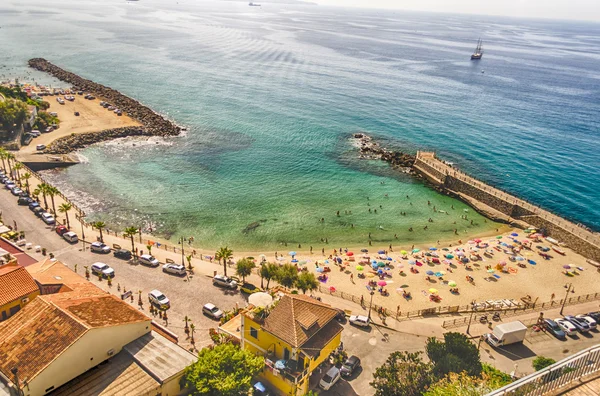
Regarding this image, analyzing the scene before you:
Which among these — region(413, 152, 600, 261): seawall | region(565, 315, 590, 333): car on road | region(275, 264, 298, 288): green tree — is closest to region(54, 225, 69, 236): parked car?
region(275, 264, 298, 288): green tree

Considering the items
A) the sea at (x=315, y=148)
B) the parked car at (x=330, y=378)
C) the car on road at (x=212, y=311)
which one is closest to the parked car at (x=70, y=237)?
the sea at (x=315, y=148)

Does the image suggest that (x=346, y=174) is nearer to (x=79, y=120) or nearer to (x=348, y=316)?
(x=348, y=316)

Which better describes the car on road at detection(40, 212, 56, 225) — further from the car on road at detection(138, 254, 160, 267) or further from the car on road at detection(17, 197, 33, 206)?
the car on road at detection(138, 254, 160, 267)

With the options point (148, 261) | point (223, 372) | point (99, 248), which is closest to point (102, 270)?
point (148, 261)

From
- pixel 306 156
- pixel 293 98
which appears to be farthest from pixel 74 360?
pixel 293 98

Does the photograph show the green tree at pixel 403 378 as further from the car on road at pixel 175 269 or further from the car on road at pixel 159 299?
the car on road at pixel 175 269

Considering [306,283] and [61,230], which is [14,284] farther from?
[306,283]
